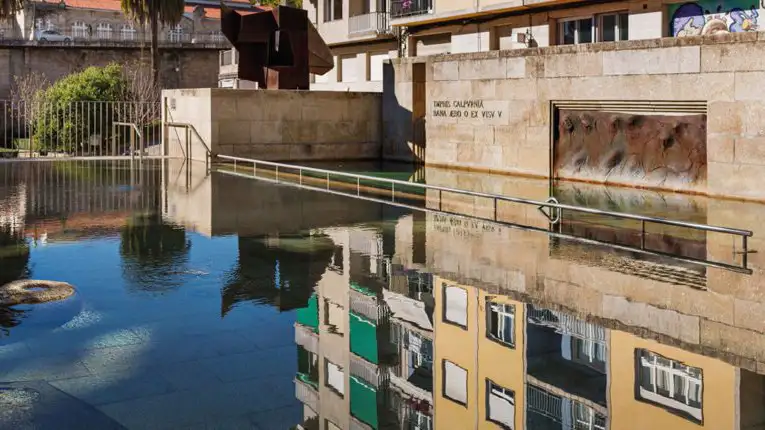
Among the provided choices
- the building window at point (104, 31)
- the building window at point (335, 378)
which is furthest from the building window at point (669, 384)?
the building window at point (104, 31)

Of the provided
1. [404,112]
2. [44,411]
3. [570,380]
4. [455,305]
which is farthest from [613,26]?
[44,411]

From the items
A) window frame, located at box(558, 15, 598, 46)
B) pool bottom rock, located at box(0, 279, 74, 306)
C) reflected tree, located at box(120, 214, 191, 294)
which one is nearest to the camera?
pool bottom rock, located at box(0, 279, 74, 306)

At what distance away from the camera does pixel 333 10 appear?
4878cm

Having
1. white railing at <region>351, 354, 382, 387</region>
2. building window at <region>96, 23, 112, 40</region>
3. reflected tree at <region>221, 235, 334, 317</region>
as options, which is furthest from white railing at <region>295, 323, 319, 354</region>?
building window at <region>96, 23, 112, 40</region>

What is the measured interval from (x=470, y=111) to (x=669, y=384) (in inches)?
679

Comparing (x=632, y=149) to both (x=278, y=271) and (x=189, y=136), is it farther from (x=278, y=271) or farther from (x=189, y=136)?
(x=189, y=136)

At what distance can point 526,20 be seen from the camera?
32938mm

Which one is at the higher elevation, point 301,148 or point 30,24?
point 30,24

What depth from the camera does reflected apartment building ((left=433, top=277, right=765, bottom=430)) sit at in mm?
5172

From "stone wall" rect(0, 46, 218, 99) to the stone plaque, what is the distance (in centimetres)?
3836

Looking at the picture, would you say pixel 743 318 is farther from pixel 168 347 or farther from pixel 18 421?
pixel 18 421

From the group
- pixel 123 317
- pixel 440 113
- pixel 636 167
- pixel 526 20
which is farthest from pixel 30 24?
pixel 123 317

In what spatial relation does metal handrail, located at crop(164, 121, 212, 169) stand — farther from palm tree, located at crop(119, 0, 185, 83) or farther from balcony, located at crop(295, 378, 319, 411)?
palm tree, located at crop(119, 0, 185, 83)

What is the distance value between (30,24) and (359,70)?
33374mm
